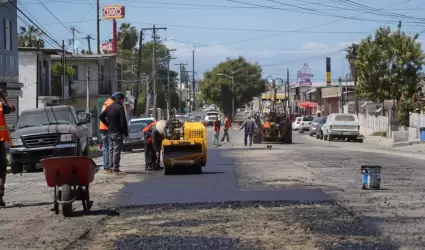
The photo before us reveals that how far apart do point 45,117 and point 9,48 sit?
15.8 m

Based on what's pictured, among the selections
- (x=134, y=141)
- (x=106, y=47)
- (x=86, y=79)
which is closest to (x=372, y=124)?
(x=86, y=79)

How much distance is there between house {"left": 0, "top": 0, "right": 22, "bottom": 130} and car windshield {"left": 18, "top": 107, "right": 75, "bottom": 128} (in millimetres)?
13048

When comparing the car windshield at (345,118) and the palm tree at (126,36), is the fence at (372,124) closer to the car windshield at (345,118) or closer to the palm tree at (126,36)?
the car windshield at (345,118)

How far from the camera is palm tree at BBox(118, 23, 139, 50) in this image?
95.8 metres

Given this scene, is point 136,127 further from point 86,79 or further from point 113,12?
point 113,12

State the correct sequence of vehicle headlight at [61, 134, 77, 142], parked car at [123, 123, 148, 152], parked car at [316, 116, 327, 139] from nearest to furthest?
vehicle headlight at [61, 134, 77, 142], parked car at [123, 123, 148, 152], parked car at [316, 116, 327, 139]

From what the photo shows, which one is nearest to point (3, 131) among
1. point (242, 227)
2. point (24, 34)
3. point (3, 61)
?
point (242, 227)

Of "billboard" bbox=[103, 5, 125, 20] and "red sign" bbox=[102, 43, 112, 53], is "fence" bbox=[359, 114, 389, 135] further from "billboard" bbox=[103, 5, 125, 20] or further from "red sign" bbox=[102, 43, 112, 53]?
"red sign" bbox=[102, 43, 112, 53]

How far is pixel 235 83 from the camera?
107m

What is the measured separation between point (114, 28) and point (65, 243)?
226 feet

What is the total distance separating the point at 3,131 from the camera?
1209cm

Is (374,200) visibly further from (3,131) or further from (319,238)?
(3,131)

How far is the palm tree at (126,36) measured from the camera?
3772 inches

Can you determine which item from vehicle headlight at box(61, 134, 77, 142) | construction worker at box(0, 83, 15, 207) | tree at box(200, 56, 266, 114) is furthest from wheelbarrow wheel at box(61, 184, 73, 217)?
tree at box(200, 56, 266, 114)
